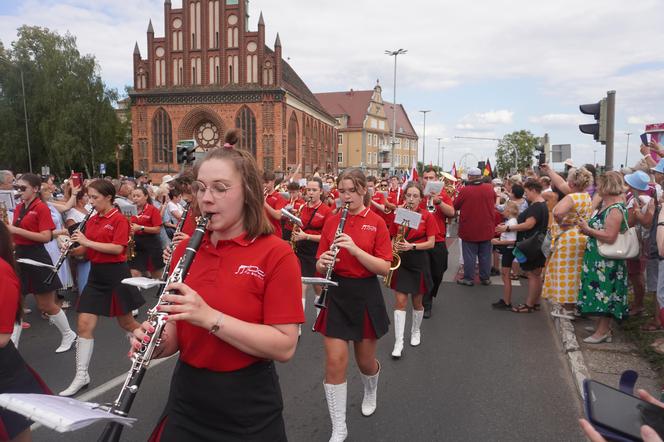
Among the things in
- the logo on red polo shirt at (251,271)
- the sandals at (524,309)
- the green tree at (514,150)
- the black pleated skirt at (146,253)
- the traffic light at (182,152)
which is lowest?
the sandals at (524,309)

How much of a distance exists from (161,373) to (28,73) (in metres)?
46.0

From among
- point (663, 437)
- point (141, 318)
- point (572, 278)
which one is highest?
point (663, 437)

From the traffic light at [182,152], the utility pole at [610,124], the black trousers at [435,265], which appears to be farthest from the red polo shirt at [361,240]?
the traffic light at [182,152]

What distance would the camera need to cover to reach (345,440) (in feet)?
12.3

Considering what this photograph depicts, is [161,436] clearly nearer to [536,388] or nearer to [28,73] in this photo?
[536,388]

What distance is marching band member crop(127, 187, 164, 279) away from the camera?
8250 millimetres

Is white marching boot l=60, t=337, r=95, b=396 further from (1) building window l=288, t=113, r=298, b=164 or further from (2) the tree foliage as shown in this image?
(2) the tree foliage

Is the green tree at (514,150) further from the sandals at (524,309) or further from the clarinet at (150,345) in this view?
the clarinet at (150,345)

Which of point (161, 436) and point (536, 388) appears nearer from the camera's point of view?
point (161, 436)

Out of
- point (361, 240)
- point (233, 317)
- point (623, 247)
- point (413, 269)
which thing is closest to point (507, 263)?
point (623, 247)

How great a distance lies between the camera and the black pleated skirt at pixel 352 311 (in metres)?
3.76

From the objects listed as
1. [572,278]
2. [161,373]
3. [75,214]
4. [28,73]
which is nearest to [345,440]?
[161,373]

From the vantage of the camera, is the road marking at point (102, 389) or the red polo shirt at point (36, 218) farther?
the red polo shirt at point (36, 218)

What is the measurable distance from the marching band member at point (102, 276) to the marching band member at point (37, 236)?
1178 millimetres
